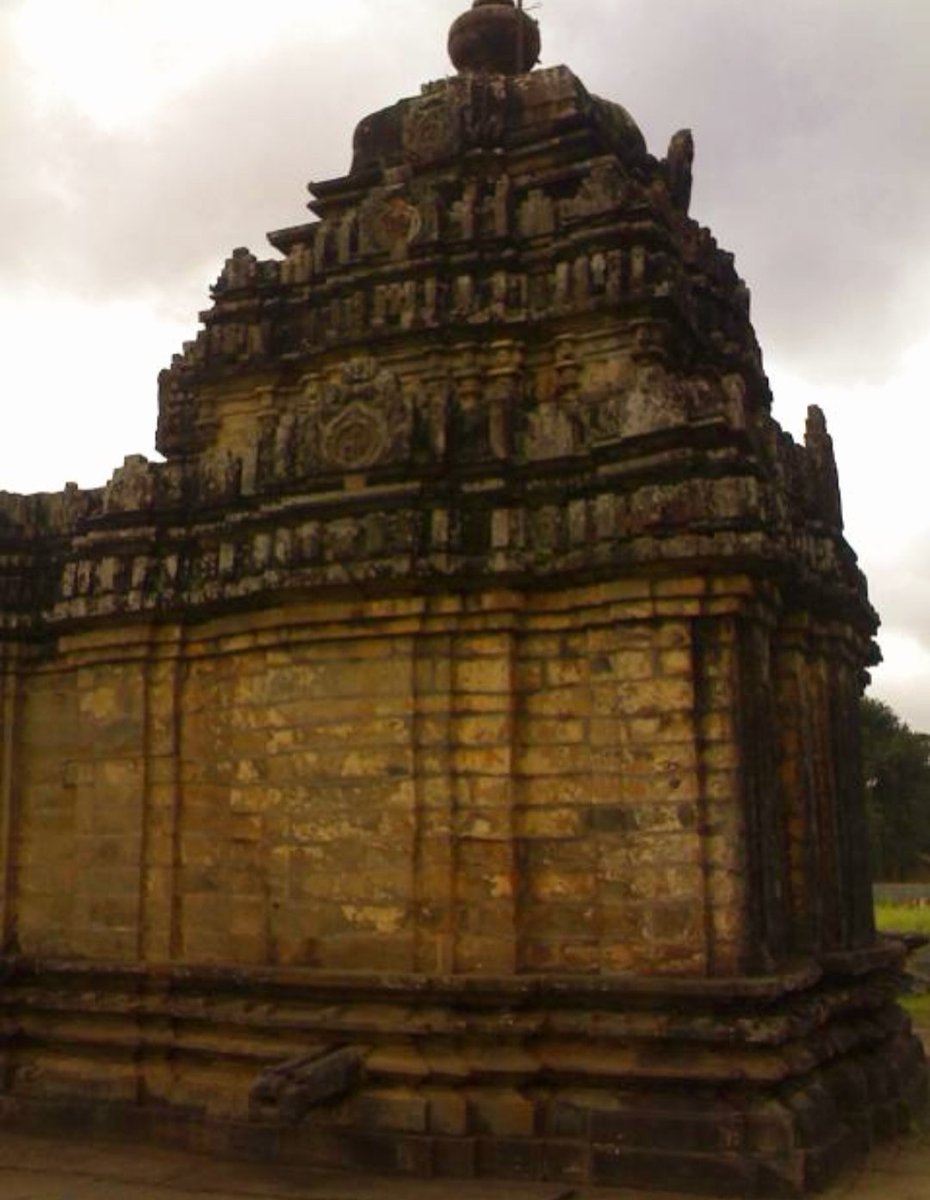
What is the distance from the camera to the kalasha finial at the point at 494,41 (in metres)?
13.9

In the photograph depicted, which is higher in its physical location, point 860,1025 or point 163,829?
point 163,829

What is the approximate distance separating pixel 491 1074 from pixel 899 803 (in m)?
60.8

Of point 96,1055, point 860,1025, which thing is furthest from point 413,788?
point 860,1025

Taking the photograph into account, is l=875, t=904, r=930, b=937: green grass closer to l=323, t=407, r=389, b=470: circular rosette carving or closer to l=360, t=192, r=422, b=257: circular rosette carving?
l=360, t=192, r=422, b=257: circular rosette carving

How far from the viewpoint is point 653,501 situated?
30.9ft

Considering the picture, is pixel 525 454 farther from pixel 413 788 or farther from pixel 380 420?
pixel 413 788

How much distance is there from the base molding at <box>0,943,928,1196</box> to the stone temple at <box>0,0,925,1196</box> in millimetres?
30

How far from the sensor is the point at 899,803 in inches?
2581

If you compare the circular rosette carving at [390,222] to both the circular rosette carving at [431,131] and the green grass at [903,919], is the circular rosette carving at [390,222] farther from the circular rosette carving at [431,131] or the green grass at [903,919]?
the green grass at [903,919]

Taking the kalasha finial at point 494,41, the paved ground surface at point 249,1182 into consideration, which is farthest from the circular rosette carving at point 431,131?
the paved ground surface at point 249,1182

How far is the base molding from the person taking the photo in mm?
8398

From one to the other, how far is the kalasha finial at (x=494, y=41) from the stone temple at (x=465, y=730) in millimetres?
1224

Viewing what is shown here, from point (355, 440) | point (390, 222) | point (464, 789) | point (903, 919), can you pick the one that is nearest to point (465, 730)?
point (464, 789)

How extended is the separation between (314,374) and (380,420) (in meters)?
2.01
